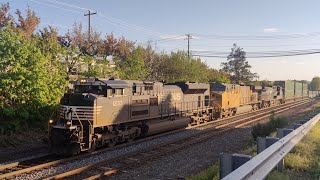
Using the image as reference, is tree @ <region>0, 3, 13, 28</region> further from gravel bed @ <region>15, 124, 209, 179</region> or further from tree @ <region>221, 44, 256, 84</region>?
tree @ <region>221, 44, 256, 84</region>

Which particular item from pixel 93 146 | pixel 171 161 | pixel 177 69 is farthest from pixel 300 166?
pixel 177 69

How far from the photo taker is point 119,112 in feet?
49.5

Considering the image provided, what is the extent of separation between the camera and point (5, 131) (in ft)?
51.8

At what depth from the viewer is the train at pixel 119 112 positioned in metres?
13.4

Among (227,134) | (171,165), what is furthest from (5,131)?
(227,134)

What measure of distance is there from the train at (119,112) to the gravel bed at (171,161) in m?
0.75

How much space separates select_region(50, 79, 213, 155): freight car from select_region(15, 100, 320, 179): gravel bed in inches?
28.7

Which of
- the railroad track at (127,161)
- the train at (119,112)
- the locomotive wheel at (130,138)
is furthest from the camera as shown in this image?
the locomotive wheel at (130,138)

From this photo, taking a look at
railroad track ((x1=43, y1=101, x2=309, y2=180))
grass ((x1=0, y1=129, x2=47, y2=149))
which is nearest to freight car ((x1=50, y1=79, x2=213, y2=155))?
railroad track ((x1=43, y1=101, x2=309, y2=180))

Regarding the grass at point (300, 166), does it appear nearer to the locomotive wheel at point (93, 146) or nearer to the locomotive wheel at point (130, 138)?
the locomotive wheel at point (93, 146)

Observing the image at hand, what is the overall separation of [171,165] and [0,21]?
20.6 metres

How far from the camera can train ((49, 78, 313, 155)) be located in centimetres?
1338

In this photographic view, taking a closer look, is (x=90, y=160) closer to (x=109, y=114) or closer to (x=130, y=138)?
(x=109, y=114)

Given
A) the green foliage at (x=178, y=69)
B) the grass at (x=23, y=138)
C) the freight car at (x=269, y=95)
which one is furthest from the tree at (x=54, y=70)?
the freight car at (x=269, y=95)
